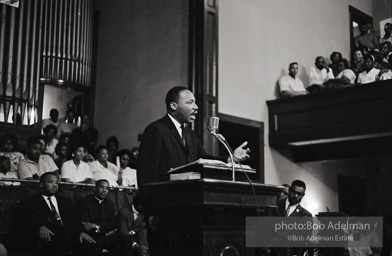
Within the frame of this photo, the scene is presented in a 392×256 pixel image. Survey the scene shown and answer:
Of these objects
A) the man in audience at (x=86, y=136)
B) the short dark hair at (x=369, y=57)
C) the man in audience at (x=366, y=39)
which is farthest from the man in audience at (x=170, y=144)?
the man in audience at (x=366, y=39)

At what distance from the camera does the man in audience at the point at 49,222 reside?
5203mm

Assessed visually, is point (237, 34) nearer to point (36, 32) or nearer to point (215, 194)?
point (36, 32)

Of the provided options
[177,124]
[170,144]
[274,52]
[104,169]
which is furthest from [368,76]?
[170,144]

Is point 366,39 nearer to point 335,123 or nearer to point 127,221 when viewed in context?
point 335,123

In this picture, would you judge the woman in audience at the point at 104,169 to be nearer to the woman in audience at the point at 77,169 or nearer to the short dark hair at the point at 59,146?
the woman in audience at the point at 77,169

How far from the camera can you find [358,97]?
25.3 feet

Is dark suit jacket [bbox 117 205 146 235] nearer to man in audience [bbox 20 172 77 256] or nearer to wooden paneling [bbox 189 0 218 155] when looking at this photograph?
man in audience [bbox 20 172 77 256]

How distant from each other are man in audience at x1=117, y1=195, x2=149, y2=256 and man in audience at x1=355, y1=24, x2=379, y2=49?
6.77 m

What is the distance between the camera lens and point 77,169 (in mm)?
6734

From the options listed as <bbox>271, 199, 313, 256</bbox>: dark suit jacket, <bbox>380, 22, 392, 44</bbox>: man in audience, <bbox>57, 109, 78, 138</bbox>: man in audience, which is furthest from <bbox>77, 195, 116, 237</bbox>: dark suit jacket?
<bbox>380, 22, 392, 44</bbox>: man in audience

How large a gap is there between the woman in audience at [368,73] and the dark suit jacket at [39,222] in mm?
5371

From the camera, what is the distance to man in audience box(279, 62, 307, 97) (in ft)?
28.6

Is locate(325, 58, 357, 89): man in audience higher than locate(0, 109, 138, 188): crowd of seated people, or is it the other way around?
locate(325, 58, 357, 89): man in audience

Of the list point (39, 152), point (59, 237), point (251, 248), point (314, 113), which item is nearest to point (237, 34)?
point (314, 113)
